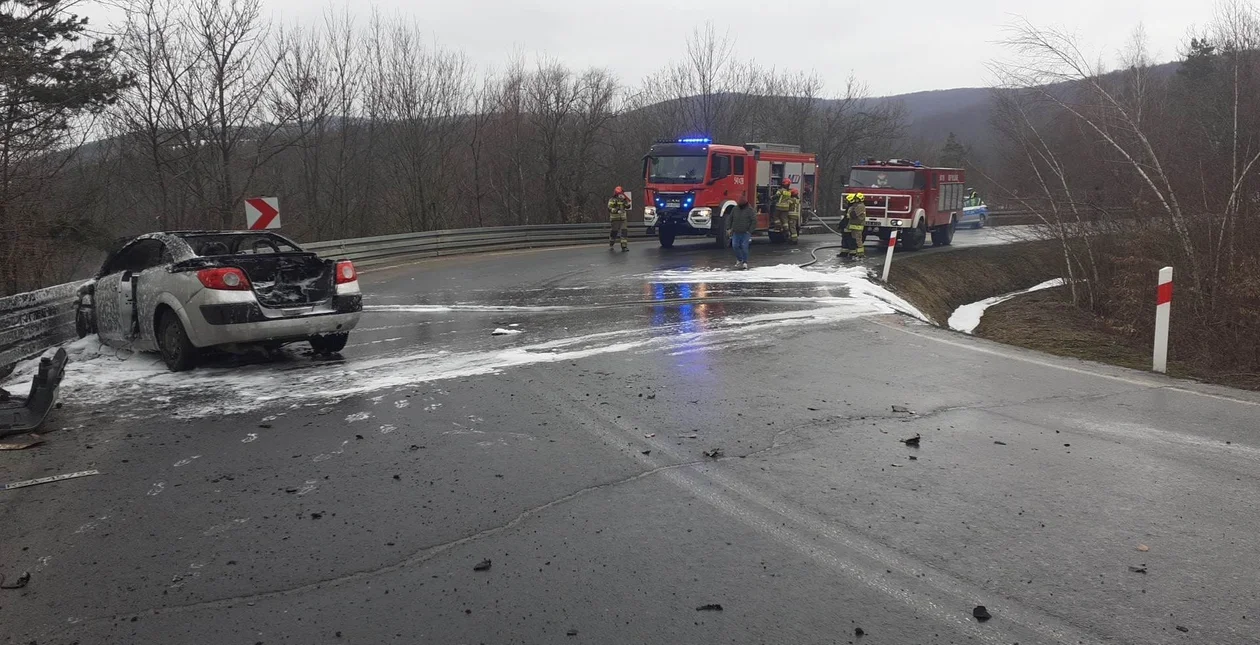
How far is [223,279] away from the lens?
26.3 feet

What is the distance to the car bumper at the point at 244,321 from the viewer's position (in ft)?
26.2

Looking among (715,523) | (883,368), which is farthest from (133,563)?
(883,368)

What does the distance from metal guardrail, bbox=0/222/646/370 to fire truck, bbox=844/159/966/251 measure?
9.51 metres

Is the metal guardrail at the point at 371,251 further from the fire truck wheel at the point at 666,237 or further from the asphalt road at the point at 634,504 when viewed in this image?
the fire truck wheel at the point at 666,237

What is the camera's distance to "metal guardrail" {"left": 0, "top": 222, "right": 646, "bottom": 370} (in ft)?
29.2

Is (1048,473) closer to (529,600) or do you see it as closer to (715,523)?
(715,523)

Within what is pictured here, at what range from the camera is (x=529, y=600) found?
137 inches

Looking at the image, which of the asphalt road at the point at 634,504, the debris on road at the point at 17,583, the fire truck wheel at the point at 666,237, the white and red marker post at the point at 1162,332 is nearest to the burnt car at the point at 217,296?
the asphalt road at the point at 634,504

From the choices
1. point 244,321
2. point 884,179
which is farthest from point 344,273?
point 884,179

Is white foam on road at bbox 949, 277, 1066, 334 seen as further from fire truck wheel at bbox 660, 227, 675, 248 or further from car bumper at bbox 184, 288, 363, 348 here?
car bumper at bbox 184, 288, 363, 348

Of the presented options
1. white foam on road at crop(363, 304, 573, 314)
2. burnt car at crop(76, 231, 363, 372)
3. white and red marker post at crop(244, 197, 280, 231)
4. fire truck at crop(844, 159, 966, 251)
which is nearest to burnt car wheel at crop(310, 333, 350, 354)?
burnt car at crop(76, 231, 363, 372)

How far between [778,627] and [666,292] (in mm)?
11987

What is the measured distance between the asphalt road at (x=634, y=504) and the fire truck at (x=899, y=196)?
60.1 ft

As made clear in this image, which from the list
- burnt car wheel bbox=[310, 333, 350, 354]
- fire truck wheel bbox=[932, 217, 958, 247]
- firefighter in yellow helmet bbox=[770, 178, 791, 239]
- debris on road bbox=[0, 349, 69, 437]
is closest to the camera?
debris on road bbox=[0, 349, 69, 437]
